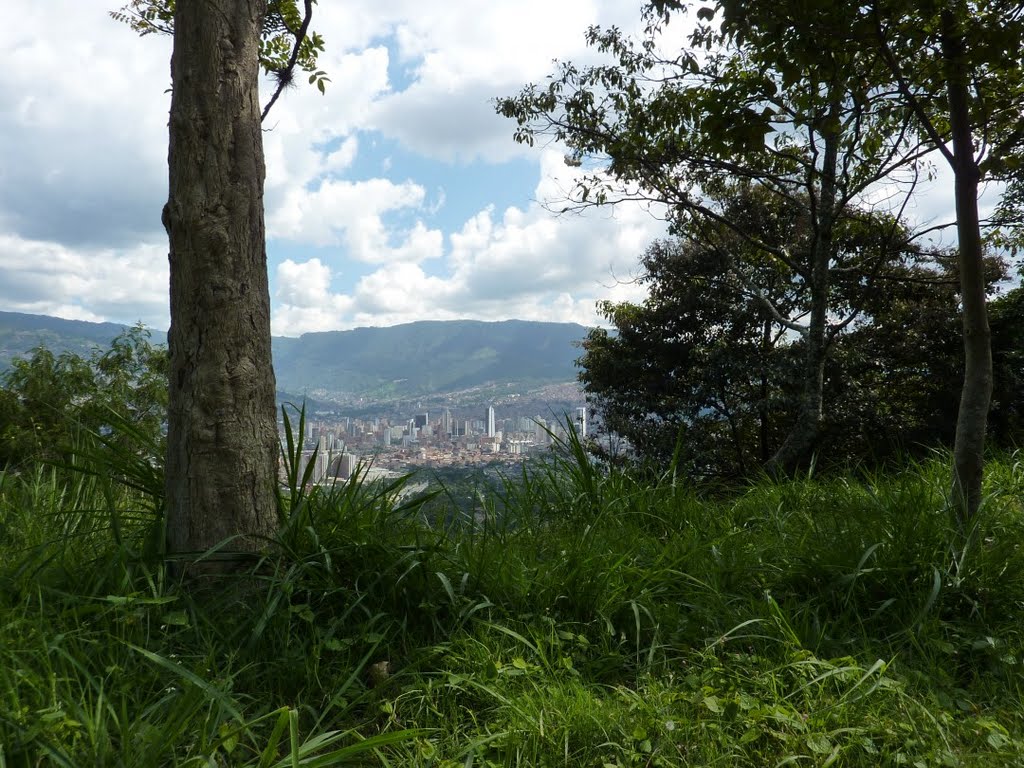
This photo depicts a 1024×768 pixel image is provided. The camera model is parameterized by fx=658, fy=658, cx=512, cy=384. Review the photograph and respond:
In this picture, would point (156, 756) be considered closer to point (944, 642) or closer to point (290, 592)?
point (290, 592)

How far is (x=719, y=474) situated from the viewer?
379 inches

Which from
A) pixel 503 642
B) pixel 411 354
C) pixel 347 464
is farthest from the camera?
pixel 411 354

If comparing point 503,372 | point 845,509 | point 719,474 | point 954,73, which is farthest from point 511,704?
point 503,372

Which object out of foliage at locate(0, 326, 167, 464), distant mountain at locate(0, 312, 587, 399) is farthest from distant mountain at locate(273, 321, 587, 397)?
foliage at locate(0, 326, 167, 464)

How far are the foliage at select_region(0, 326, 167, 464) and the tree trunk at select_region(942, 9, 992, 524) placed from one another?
20.2 ft

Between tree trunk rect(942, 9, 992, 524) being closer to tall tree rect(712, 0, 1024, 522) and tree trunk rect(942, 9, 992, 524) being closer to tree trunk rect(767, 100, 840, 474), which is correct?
tall tree rect(712, 0, 1024, 522)

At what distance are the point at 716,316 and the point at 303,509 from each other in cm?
855

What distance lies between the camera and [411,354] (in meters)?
66.2

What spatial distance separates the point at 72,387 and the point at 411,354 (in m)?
59.2

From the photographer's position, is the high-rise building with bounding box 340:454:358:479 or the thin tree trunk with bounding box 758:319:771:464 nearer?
the high-rise building with bounding box 340:454:358:479

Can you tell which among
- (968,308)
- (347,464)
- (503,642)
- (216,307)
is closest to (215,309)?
(216,307)

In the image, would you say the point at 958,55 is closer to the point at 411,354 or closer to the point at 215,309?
the point at 215,309

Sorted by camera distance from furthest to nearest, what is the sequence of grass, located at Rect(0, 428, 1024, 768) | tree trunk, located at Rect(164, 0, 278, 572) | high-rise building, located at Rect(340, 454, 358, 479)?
high-rise building, located at Rect(340, 454, 358, 479), tree trunk, located at Rect(164, 0, 278, 572), grass, located at Rect(0, 428, 1024, 768)

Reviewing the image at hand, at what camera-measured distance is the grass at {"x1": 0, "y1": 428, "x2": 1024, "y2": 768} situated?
1.61 meters
